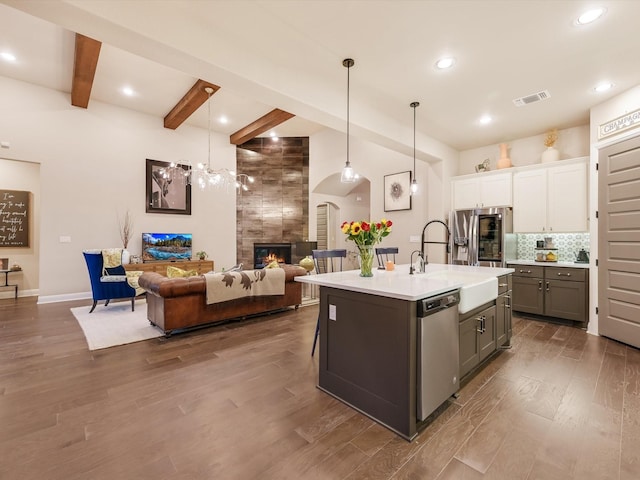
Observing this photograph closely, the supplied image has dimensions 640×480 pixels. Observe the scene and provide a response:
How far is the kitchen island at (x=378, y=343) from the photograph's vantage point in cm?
187

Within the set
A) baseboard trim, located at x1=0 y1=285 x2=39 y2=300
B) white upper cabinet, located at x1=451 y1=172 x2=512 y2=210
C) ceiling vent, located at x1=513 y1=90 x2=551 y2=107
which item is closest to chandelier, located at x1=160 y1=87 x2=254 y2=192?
baseboard trim, located at x1=0 y1=285 x2=39 y2=300

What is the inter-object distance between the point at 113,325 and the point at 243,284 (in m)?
1.87

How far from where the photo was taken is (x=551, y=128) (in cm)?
487

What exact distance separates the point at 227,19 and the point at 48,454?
328 cm

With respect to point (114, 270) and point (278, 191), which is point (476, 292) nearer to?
point (114, 270)

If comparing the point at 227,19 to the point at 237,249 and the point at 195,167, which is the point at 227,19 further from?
the point at 237,249

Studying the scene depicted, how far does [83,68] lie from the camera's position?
14.5 feet

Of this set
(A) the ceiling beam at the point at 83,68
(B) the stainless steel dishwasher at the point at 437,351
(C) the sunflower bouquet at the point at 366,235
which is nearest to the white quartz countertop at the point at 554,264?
(B) the stainless steel dishwasher at the point at 437,351

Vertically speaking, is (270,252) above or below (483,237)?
below

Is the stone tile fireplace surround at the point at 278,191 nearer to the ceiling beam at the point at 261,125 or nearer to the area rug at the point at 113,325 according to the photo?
the ceiling beam at the point at 261,125

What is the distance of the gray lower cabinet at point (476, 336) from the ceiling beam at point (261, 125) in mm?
4878

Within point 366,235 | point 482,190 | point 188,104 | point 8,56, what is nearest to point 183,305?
point 366,235

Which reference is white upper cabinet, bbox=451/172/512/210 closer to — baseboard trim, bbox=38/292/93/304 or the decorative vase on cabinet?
the decorative vase on cabinet

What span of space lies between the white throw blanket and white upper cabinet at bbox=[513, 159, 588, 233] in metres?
4.14
